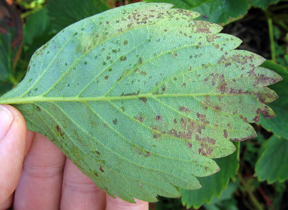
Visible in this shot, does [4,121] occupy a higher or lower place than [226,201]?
higher

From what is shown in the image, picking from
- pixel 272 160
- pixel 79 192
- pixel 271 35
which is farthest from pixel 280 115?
pixel 79 192

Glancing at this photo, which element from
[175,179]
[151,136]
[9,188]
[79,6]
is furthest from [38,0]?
[175,179]

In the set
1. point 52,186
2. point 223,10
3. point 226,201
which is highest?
point 223,10

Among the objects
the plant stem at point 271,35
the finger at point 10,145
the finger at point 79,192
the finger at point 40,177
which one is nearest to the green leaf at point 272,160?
the plant stem at point 271,35

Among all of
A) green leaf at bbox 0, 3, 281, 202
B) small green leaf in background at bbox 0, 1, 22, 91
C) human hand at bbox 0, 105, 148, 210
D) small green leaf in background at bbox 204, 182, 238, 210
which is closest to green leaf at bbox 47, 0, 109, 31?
small green leaf in background at bbox 0, 1, 22, 91

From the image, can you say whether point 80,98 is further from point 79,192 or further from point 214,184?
Result: point 214,184

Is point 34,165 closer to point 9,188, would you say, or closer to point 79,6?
point 9,188
